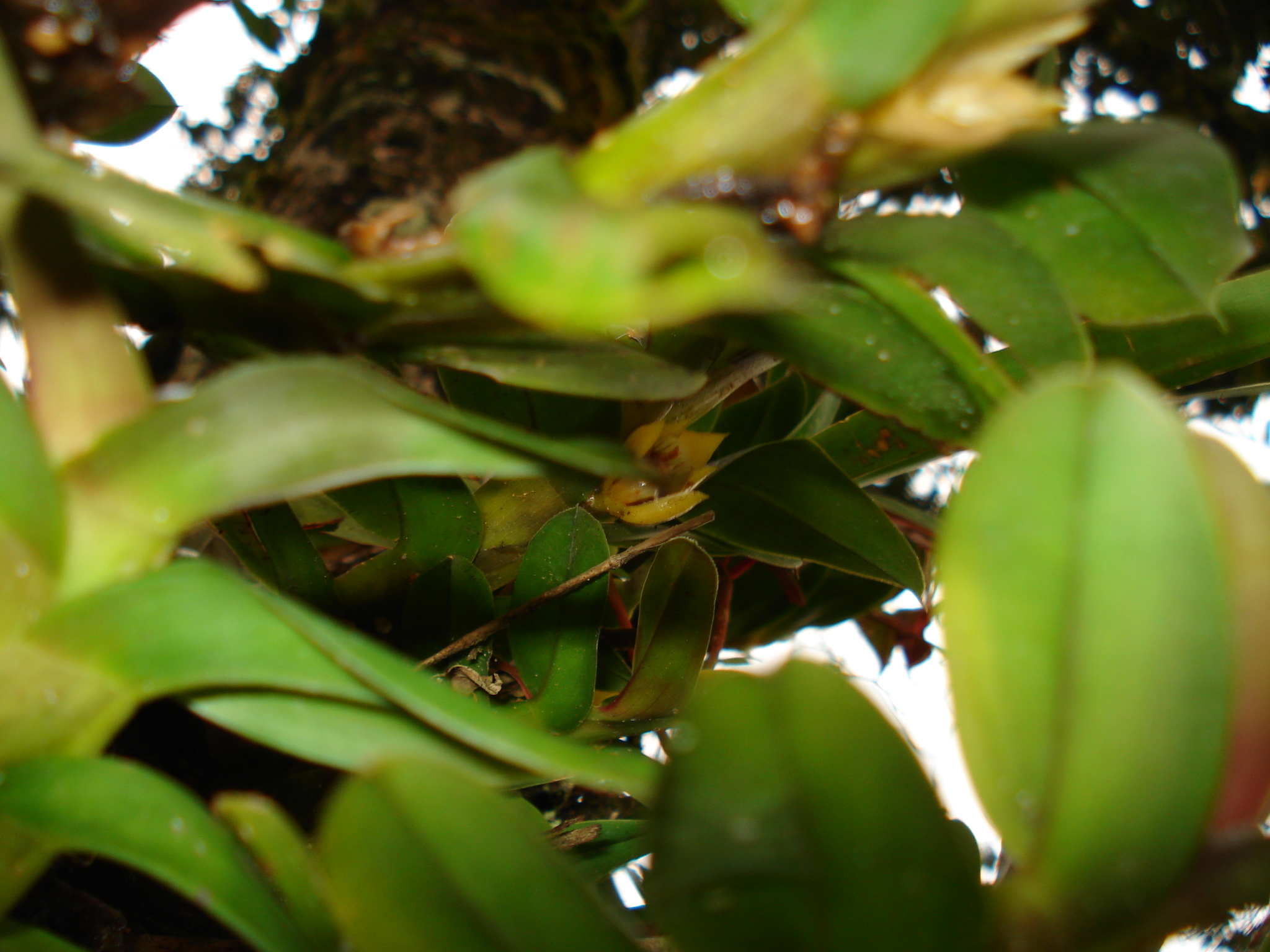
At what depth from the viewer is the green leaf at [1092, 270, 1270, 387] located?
1.23 feet

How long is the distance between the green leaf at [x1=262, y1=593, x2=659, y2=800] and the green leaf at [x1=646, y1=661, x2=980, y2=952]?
0.03 meters

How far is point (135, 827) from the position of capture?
0.68ft

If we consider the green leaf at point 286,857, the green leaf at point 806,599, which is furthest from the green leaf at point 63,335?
the green leaf at point 806,599

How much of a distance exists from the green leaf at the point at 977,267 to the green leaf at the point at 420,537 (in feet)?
0.77

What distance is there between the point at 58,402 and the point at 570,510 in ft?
0.70

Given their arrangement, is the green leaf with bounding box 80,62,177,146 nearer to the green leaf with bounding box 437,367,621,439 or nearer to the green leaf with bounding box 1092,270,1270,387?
the green leaf with bounding box 437,367,621,439

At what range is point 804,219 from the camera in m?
0.22

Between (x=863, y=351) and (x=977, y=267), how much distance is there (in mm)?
46

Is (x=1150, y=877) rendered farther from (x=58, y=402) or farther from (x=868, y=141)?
(x=58, y=402)

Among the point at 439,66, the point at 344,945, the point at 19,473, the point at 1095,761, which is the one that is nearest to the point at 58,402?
the point at 19,473

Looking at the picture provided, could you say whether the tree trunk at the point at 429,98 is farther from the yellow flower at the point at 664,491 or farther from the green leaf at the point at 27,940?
the green leaf at the point at 27,940

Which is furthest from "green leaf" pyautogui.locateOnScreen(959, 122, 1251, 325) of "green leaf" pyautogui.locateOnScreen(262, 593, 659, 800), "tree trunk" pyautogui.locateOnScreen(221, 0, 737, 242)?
"tree trunk" pyautogui.locateOnScreen(221, 0, 737, 242)

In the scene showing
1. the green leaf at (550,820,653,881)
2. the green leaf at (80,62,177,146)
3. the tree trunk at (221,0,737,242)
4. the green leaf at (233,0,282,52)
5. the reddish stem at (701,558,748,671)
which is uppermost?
the green leaf at (233,0,282,52)

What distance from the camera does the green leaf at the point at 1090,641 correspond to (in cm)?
17
